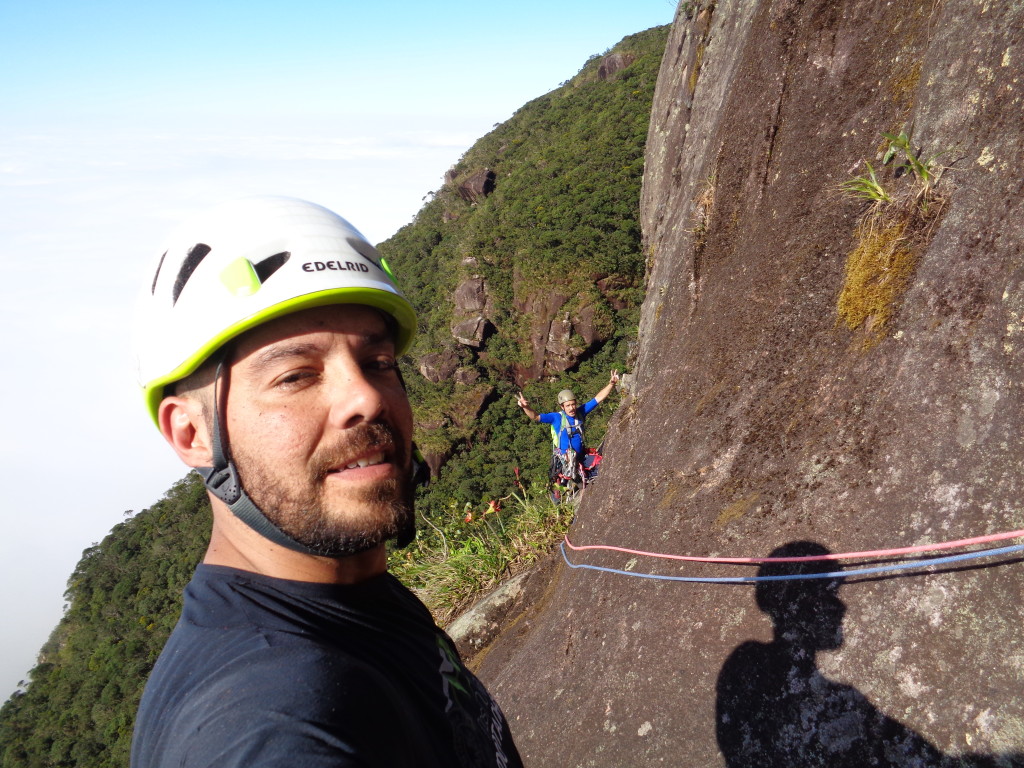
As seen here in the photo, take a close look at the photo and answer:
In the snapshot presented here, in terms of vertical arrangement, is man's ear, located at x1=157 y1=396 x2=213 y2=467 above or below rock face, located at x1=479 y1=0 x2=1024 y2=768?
above

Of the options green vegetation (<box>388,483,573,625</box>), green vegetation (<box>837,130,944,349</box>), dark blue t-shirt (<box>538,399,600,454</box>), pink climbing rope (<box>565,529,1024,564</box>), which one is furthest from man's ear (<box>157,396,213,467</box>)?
dark blue t-shirt (<box>538,399,600,454</box>)

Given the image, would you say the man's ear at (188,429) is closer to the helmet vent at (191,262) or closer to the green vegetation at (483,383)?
the helmet vent at (191,262)

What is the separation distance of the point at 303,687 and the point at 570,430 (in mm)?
8306

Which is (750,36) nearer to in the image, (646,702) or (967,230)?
(967,230)

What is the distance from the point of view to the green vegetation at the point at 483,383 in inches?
1681

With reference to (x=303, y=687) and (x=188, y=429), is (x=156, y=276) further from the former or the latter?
(x=303, y=687)

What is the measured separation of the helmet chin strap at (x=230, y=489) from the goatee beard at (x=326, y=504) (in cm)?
1

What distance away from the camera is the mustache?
1510mm

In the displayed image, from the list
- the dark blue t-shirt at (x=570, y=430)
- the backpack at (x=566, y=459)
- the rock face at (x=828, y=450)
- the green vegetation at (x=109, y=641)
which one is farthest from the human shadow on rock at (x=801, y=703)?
the green vegetation at (x=109, y=641)

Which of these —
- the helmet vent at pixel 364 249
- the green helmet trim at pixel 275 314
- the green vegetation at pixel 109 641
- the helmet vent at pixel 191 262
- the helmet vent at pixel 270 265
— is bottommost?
the green vegetation at pixel 109 641

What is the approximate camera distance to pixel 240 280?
1576 millimetres

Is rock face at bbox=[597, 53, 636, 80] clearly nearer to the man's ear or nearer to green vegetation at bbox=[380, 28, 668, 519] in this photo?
green vegetation at bbox=[380, 28, 668, 519]

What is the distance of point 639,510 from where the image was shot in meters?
4.59

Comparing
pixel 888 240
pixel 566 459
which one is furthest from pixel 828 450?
pixel 566 459
